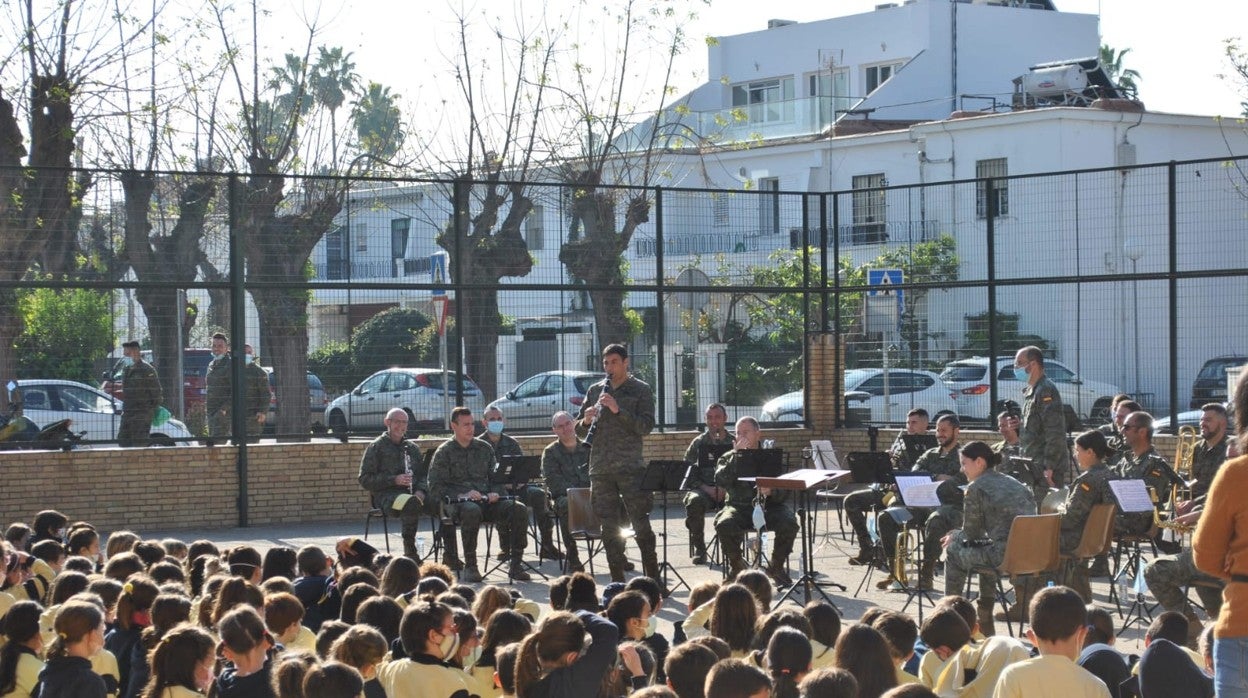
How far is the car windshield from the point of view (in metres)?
20.6

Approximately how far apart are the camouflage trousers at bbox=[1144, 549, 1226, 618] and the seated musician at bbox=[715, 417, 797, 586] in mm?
4012

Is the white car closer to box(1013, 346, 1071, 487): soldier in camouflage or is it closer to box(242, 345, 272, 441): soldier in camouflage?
box(242, 345, 272, 441): soldier in camouflage

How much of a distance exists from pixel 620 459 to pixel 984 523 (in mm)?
3272

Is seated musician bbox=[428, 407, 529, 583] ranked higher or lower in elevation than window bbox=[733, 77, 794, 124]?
lower

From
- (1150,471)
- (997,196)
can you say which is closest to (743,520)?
(1150,471)

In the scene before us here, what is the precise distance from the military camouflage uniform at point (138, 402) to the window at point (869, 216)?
9956mm

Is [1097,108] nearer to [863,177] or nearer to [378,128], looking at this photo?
[863,177]

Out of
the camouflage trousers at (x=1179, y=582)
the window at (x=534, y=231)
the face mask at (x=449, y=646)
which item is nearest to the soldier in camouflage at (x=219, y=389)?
the window at (x=534, y=231)

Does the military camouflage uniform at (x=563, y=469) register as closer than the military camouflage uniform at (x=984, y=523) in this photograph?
No

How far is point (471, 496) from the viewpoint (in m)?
14.6

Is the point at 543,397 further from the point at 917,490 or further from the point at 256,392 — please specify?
the point at 917,490

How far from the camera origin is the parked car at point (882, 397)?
21.0 meters

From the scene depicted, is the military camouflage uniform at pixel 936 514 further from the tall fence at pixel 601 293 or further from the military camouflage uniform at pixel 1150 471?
the tall fence at pixel 601 293

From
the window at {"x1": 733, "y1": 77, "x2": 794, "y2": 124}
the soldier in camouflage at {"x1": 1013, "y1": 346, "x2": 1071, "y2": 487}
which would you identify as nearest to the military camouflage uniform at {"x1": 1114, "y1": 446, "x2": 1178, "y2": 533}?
the soldier in camouflage at {"x1": 1013, "y1": 346, "x2": 1071, "y2": 487}
